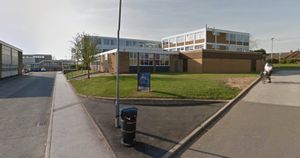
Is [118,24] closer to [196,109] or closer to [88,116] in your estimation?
[88,116]

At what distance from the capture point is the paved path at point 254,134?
5.52 metres

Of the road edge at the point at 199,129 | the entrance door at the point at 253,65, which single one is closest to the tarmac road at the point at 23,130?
the road edge at the point at 199,129

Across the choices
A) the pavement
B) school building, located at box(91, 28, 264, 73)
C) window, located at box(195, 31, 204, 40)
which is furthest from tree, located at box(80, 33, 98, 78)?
window, located at box(195, 31, 204, 40)

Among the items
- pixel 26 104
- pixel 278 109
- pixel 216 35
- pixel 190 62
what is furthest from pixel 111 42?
pixel 278 109

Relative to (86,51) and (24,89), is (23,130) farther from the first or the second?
(86,51)

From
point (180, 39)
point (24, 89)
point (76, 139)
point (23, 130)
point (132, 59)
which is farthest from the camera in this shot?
point (180, 39)

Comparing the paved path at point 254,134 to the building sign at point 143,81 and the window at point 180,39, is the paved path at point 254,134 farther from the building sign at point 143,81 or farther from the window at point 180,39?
the window at point 180,39

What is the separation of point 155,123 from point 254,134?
299 cm

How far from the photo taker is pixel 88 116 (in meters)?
9.19

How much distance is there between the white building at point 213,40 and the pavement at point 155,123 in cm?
4178

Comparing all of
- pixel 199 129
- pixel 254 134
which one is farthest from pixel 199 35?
pixel 254 134

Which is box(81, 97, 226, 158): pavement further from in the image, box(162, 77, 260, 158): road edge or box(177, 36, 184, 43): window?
box(177, 36, 184, 43): window

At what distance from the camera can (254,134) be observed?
677cm

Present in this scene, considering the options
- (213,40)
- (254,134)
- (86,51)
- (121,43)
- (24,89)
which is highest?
(121,43)
